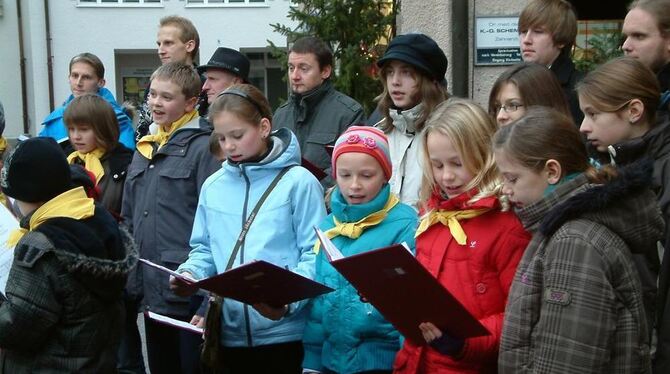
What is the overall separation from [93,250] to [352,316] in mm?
1069

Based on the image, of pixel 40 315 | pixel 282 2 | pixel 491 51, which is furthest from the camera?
pixel 282 2

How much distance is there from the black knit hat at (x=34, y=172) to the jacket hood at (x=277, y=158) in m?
0.84

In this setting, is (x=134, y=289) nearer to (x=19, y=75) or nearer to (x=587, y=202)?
(x=587, y=202)

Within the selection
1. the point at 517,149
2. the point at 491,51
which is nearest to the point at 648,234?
the point at 517,149

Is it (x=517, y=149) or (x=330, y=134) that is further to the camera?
(x=330, y=134)

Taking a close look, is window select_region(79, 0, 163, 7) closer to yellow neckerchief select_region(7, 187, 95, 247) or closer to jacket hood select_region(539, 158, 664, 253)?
yellow neckerchief select_region(7, 187, 95, 247)

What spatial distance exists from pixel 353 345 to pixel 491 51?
396 cm

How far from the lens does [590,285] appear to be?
272 cm

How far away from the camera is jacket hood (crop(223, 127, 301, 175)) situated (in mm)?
4176

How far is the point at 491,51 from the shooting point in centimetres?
696

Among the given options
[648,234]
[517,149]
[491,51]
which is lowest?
[648,234]

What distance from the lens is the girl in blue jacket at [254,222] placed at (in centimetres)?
404

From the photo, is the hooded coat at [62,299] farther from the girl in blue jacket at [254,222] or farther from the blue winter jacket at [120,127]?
the blue winter jacket at [120,127]

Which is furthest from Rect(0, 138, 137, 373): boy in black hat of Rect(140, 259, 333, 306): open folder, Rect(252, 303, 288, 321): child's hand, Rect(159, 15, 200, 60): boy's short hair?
Rect(159, 15, 200, 60): boy's short hair
